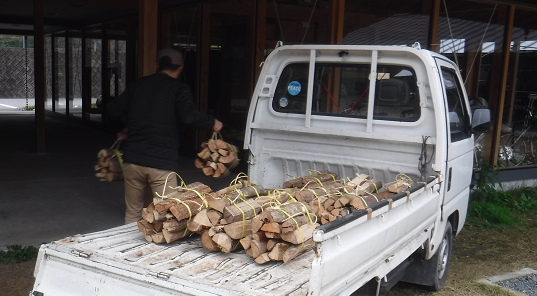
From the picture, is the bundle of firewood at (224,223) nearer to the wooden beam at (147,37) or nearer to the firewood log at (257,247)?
the firewood log at (257,247)

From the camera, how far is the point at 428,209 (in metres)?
3.76

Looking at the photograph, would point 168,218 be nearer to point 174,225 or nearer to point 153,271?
point 174,225

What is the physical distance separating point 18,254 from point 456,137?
156 inches

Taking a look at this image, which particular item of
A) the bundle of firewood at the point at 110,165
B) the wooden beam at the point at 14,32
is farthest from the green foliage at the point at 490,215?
the wooden beam at the point at 14,32

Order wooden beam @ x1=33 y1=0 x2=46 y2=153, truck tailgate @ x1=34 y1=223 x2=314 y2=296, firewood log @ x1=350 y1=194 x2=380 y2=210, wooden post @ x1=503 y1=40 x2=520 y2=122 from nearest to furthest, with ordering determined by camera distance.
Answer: truck tailgate @ x1=34 y1=223 x2=314 y2=296 < firewood log @ x1=350 y1=194 x2=380 y2=210 < wooden post @ x1=503 y1=40 x2=520 y2=122 < wooden beam @ x1=33 y1=0 x2=46 y2=153

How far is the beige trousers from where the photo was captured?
4.25 m

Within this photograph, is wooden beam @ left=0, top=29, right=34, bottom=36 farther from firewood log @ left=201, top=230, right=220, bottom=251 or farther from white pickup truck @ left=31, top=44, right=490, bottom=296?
firewood log @ left=201, top=230, right=220, bottom=251

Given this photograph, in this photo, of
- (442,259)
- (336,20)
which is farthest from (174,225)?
(336,20)

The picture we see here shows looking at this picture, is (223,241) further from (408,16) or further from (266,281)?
(408,16)

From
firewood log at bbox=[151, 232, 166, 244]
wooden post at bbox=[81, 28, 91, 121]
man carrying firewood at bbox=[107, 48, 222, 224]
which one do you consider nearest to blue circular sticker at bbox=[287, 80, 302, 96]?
man carrying firewood at bbox=[107, 48, 222, 224]

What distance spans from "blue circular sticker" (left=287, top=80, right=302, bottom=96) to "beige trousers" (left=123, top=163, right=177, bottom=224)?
4.05ft

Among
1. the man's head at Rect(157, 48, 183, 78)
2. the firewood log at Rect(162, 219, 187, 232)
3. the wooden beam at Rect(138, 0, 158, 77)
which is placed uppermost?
the wooden beam at Rect(138, 0, 158, 77)

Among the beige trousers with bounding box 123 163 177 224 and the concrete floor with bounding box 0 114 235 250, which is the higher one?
the beige trousers with bounding box 123 163 177 224

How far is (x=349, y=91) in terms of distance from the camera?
4590mm
